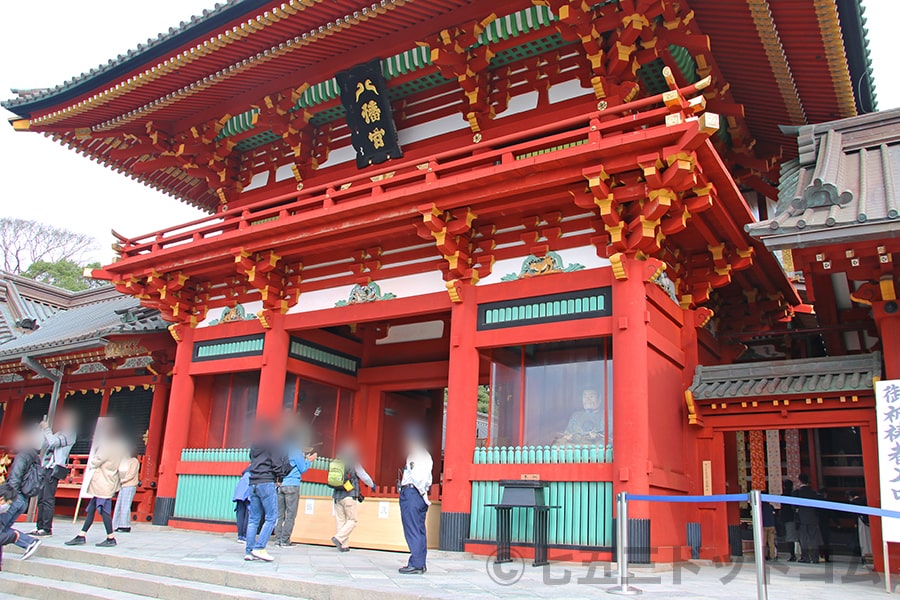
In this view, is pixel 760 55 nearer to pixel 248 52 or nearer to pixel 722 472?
pixel 722 472

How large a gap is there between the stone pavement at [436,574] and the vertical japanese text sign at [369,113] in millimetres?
5905

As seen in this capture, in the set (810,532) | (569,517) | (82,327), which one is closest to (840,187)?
(569,517)

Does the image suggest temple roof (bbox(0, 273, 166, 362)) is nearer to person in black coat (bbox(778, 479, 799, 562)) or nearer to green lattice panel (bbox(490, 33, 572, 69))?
green lattice panel (bbox(490, 33, 572, 69))

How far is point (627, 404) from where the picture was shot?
8.22m

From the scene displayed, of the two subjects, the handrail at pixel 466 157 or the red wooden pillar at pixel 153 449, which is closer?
the handrail at pixel 466 157

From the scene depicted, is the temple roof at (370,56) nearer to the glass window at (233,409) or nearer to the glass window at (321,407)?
the glass window at (233,409)

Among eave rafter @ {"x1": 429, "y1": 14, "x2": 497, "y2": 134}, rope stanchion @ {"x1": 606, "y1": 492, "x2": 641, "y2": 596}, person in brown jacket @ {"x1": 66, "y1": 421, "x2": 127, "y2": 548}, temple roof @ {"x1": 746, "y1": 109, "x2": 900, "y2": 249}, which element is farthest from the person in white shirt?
eave rafter @ {"x1": 429, "y1": 14, "x2": 497, "y2": 134}

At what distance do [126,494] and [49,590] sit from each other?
3832 mm

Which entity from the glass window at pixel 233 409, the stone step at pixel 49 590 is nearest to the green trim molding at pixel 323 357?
the glass window at pixel 233 409

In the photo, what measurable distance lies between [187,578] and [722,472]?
6.75 metres

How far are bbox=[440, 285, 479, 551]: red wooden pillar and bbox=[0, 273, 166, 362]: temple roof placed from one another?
23.8 feet

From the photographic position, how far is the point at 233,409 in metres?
12.8

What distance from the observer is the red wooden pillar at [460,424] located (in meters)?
9.06

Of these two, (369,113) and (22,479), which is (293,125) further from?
(22,479)
